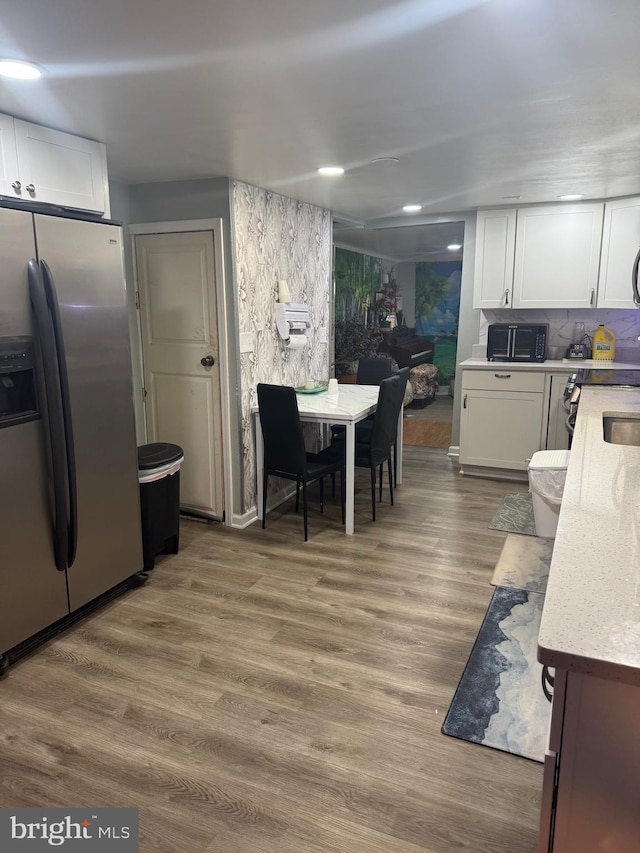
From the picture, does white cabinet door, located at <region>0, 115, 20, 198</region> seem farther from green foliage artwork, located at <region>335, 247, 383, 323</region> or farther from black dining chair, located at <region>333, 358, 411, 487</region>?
green foliage artwork, located at <region>335, 247, 383, 323</region>

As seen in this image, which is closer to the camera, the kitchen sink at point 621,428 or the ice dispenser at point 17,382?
the ice dispenser at point 17,382

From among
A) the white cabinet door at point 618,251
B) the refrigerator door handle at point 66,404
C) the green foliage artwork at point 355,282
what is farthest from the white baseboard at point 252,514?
the green foliage artwork at point 355,282

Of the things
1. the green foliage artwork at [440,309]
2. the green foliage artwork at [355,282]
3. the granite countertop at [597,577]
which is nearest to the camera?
the granite countertop at [597,577]

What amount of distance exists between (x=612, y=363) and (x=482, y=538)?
2141mm

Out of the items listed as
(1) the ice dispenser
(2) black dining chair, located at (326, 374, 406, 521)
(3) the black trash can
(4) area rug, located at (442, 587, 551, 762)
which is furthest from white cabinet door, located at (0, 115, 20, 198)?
(4) area rug, located at (442, 587, 551, 762)

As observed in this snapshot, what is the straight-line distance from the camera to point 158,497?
3203 millimetres

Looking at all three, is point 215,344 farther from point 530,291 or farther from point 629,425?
point 530,291

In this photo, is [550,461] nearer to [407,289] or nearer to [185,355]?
[185,355]

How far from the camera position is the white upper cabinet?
7.82 ft

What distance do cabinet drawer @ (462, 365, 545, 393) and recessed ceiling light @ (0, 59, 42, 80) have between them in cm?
369

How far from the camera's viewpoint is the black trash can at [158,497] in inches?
123

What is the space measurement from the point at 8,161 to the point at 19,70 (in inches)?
22.8

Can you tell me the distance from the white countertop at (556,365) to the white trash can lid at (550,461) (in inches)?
74.2

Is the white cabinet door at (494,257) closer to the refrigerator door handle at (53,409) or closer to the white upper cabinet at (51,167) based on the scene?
the white upper cabinet at (51,167)
